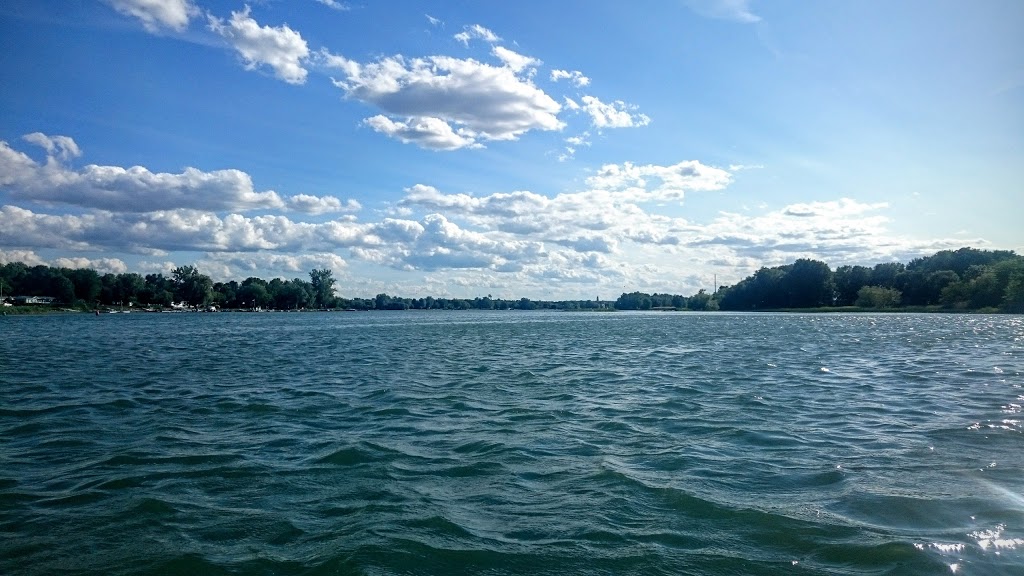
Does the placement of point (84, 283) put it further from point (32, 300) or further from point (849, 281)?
point (849, 281)

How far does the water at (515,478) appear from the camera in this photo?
7.60 m

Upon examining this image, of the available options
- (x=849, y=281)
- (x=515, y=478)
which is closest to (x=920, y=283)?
(x=849, y=281)

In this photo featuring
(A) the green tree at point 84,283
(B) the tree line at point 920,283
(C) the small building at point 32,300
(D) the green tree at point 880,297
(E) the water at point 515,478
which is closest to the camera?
(E) the water at point 515,478

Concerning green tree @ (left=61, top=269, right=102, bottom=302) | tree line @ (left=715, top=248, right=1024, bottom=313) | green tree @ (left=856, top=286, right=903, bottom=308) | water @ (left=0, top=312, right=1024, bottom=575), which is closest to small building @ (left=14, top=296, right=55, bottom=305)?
green tree @ (left=61, top=269, right=102, bottom=302)

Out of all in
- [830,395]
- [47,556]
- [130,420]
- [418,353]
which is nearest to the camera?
[47,556]

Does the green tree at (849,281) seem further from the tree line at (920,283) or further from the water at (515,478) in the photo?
the water at (515,478)

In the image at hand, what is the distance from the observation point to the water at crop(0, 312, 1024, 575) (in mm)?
7602

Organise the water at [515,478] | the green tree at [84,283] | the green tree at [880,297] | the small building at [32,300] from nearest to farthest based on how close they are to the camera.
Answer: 1. the water at [515,478]
2. the green tree at [880,297]
3. the small building at [32,300]
4. the green tree at [84,283]

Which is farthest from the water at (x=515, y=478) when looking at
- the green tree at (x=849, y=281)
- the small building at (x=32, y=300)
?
the small building at (x=32, y=300)

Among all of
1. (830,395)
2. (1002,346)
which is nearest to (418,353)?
A: (830,395)

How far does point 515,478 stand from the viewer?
35.6 feet

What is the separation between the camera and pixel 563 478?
1088cm

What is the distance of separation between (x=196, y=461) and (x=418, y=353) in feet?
97.0

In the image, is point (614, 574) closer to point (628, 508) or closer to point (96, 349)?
point (628, 508)
